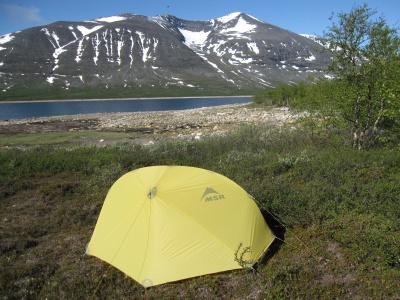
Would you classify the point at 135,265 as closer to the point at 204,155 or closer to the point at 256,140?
the point at 204,155

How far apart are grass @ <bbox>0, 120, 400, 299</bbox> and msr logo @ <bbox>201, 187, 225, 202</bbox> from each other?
1719 millimetres

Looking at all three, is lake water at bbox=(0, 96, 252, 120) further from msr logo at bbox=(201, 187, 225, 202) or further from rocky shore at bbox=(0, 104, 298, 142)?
msr logo at bbox=(201, 187, 225, 202)

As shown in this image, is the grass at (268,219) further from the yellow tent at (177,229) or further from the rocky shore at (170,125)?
the rocky shore at (170,125)

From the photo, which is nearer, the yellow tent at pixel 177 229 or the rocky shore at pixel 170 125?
the yellow tent at pixel 177 229

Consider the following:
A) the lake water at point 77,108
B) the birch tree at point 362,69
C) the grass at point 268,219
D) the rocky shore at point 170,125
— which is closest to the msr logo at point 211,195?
the grass at point 268,219

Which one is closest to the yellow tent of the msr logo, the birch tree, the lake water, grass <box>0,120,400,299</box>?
the msr logo

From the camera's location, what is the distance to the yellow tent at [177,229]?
21.6 ft

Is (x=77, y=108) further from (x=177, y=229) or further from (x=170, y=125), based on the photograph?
(x=177, y=229)

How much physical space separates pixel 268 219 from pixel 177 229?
301 centimetres

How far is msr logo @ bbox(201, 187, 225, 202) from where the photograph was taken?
24.5 ft

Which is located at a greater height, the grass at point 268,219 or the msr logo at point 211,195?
the msr logo at point 211,195

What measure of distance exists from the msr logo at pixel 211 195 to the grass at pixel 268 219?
1.72 m

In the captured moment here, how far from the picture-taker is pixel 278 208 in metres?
8.84

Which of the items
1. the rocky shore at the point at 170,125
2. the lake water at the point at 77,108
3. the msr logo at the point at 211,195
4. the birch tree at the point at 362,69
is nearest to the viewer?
the msr logo at the point at 211,195
